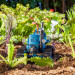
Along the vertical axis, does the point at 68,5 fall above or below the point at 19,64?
above

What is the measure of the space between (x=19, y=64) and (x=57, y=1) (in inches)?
326

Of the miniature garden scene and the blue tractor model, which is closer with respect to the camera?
the miniature garden scene

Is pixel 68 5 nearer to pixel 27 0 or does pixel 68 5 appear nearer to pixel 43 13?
pixel 27 0

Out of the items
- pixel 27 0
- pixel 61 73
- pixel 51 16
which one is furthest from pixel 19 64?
pixel 27 0

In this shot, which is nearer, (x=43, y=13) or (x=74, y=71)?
(x=74, y=71)

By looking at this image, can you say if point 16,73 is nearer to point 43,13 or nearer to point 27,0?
point 43,13

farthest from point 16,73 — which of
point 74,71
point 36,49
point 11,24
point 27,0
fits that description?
point 27,0

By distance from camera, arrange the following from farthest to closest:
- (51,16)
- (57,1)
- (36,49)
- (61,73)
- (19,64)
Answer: (57,1) → (51,16) → (36,49) → (19,64) → (61,73)

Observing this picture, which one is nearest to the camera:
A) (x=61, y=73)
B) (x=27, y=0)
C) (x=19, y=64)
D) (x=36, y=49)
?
(x=61, y=73)

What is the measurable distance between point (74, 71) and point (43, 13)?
535 centimetres

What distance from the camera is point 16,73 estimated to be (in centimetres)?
165

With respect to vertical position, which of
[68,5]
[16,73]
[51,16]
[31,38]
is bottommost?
[16,73]

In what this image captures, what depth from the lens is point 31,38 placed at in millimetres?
2471

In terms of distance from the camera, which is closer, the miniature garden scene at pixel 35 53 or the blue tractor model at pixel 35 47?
the miniature garden scene at pixel 35 53
